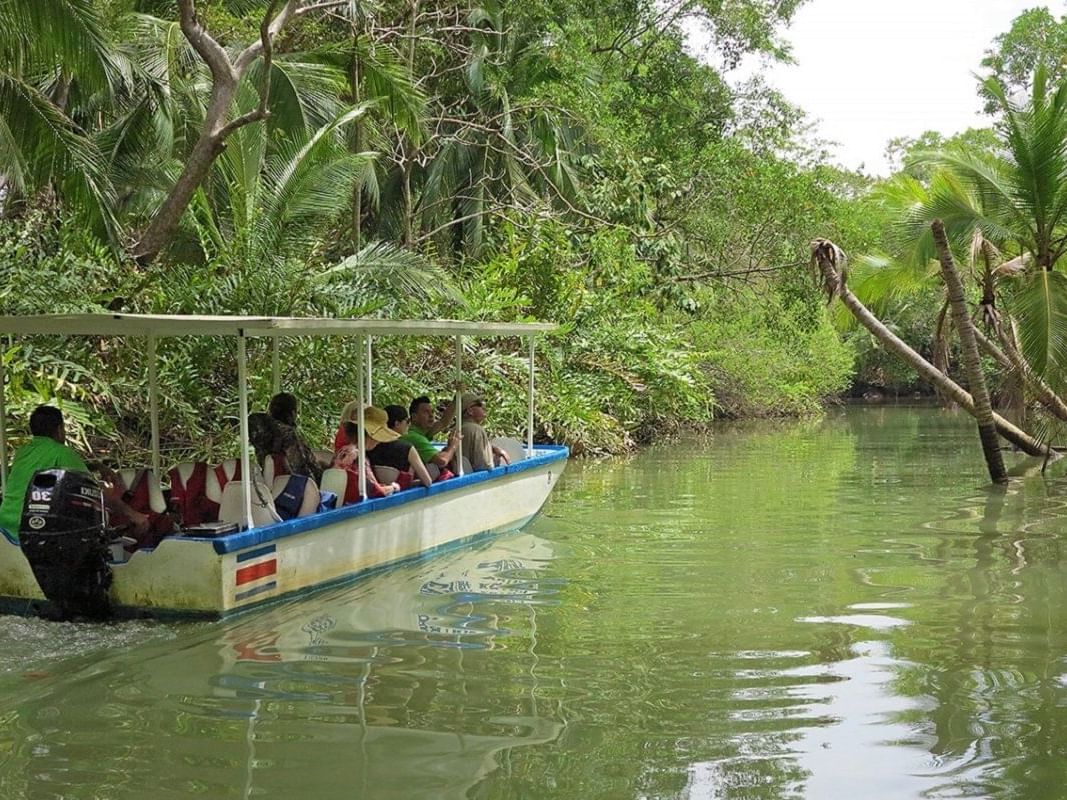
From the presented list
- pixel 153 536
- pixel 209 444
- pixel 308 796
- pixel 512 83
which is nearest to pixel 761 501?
pixel 209 444

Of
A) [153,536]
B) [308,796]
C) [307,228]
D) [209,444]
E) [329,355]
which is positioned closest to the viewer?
[308,796]

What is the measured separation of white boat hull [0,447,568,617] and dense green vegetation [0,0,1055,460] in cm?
372

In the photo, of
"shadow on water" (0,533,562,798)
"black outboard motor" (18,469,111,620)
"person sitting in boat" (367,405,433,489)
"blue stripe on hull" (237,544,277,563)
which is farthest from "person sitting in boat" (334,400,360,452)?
"black outboard motor" (18,469,111,620)

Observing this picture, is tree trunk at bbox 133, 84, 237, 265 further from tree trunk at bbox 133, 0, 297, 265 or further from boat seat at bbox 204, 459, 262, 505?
boat seat at bbox 204, 459, 262, 505

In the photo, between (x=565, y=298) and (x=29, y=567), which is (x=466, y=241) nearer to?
(x=565, y=298)

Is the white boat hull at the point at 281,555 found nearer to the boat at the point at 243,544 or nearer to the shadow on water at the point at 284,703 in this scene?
the boat at the point at 243,544

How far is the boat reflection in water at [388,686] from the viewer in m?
5.71

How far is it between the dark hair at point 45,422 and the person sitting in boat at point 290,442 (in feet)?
5.43

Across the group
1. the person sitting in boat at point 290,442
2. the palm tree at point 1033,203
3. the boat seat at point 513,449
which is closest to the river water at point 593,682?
the person sitting in boat at point 290,442

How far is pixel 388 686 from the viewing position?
7.09 metres

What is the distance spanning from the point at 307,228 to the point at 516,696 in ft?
38.3

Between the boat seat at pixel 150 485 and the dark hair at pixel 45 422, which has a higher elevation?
the dark hair at pixel 45 422

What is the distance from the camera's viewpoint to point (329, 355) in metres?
15.9

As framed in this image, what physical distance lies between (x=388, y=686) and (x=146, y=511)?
11.4 ft
